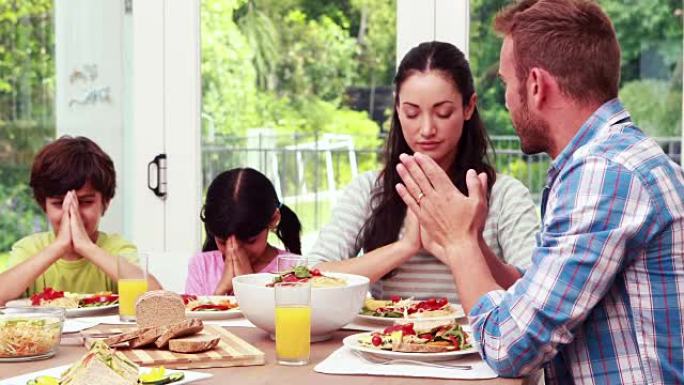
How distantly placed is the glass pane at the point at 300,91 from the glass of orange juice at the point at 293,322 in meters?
1.92

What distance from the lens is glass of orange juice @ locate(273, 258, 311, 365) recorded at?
6.15 ft

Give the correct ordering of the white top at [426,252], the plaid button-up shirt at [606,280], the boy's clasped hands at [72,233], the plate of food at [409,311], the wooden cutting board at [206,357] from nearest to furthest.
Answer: the plaid button-up shirt at [606,280]
the wooden cutting board at [206,357]
the plate of food at [409,311]
the white top at [426,252]
the boy's clasped hands at [72,233]

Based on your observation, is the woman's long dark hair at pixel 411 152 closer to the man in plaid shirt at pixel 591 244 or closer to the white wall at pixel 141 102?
the man in plaid shirt at pixel 591 244

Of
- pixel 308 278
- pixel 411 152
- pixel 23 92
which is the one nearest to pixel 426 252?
pixel 411 152

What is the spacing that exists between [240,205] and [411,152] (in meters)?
0.50

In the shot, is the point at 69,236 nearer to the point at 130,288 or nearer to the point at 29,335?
the point at 130,288

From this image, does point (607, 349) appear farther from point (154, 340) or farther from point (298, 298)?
point (154, 340)

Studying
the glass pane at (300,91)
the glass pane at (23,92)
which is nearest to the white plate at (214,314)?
the glass pane at (300,91)

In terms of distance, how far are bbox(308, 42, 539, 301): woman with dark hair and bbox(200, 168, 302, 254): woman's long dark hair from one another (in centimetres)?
22

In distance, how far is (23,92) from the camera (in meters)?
4.23

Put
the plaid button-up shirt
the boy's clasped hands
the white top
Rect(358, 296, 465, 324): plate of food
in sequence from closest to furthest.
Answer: the plaid button-up shirt → Rect(358, 296, 465, 324): plate of food → the white top → the boy's clasped hands

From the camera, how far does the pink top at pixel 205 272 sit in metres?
3.06

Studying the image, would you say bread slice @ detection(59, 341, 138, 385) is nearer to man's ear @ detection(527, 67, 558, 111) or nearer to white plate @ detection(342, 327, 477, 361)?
white plate @ detection(342, 327, 477, 361)

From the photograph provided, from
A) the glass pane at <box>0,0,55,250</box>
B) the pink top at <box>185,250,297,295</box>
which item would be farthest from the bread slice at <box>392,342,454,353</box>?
the glass pane at <box>0,0,55,250</box>
